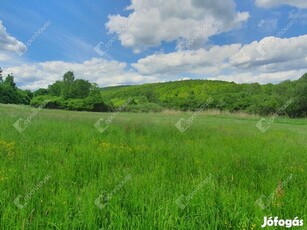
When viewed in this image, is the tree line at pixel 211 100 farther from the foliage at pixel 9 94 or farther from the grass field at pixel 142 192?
the grass field at pixel 142 192

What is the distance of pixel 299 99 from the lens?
48312 mm

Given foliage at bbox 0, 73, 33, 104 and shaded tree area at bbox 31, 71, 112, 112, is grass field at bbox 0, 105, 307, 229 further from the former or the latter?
foliage at bbox 0, 73, 33, 104

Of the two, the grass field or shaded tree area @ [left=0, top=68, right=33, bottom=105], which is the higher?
shaded tree area @ [left=0, top=68, right=33, bottom=105]

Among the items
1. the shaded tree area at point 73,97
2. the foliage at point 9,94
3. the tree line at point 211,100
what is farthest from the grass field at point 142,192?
the foliage at point 9,94

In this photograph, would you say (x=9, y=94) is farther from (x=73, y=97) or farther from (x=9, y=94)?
(x=73, y=97)

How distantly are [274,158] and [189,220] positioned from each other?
15.6ft

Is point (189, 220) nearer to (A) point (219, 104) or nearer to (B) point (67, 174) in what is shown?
(B) point (67, 174)

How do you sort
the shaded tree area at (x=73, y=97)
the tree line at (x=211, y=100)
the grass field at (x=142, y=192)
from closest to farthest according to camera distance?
1. the grass field at (x=142, y=192)
2. the tree line at (x=211, y=100)
3. the shaded tree area at (x=73, y=97)

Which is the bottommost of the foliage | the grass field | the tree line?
the grass field

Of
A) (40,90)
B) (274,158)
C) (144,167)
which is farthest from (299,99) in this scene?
(40,90)

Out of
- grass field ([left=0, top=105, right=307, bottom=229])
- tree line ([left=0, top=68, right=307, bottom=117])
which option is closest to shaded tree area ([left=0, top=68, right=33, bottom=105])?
tree line ([left=0, top=68, right=307, bottom=117])

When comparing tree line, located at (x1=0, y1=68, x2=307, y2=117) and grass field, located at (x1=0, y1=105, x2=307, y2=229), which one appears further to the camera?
tree line, located at (x1=0, y1=68, x2=307, y2=117)

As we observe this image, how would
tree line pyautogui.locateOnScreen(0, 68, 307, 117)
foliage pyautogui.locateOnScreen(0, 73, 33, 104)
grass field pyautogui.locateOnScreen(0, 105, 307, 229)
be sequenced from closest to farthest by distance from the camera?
grass field pyautogui.locateOnScreen(0, 105, 307, 229) → tree line pyautogui.locateOnScreen(0, 68, 307, 117) → foliage pyautogui.locateOnScreen(0, 73, 33, 104)

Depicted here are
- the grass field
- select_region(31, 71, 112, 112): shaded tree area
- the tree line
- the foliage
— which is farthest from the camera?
the foliage
